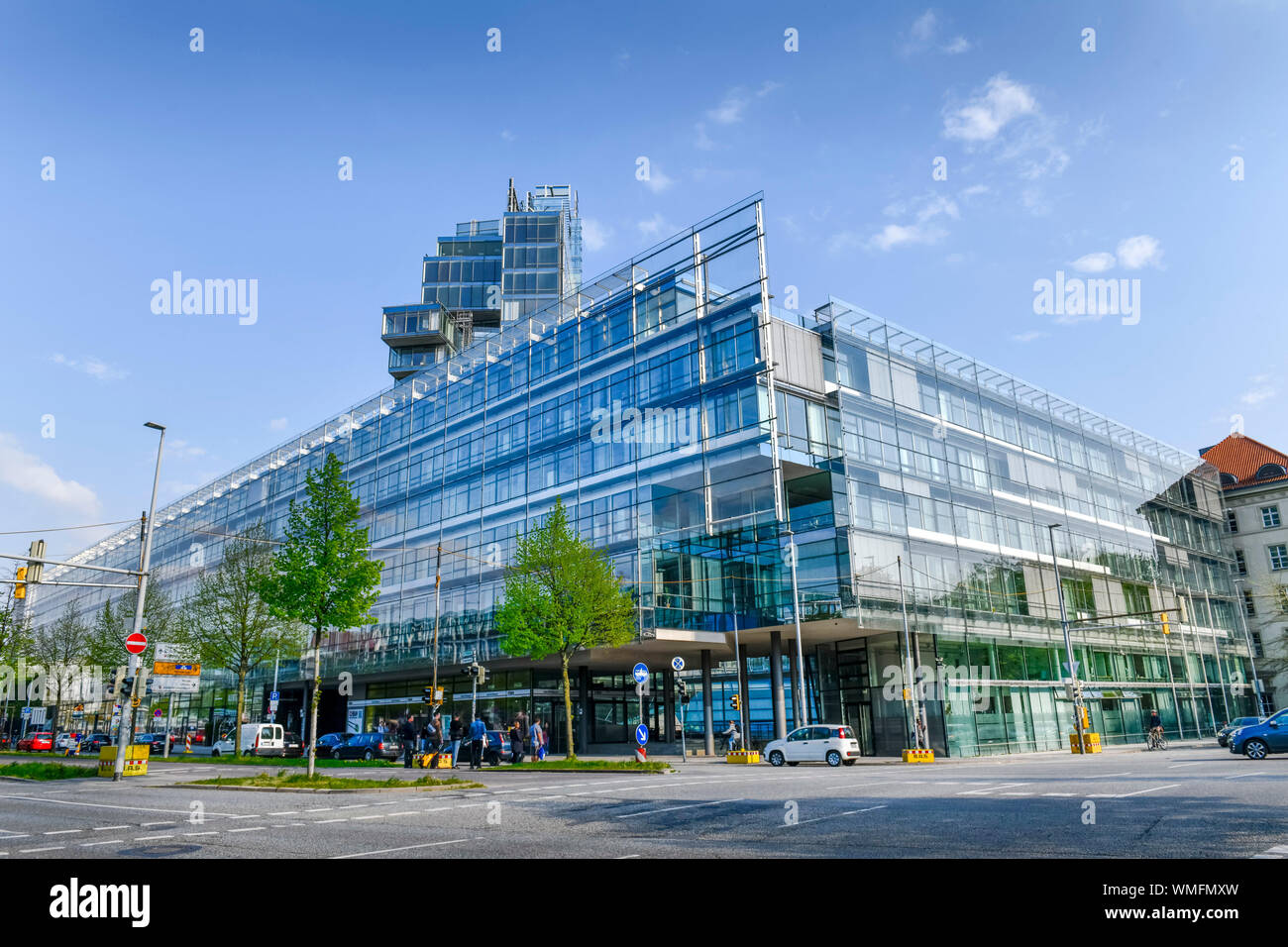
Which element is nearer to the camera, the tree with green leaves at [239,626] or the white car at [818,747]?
the white car at [818,747]

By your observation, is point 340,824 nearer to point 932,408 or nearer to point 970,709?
point 970,709

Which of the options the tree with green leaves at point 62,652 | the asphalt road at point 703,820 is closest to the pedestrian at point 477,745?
the asphalt road at point 703,820

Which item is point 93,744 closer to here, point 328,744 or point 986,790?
point 328,744

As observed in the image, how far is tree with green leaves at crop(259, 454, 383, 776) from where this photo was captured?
24312mm

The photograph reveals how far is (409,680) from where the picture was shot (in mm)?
53812

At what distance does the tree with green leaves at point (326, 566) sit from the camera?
2431 cm

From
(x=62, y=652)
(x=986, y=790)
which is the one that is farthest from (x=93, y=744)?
(x=986, y=790)

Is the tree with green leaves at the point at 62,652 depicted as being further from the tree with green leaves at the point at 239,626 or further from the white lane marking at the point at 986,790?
the white lane marking at the point at 986,790

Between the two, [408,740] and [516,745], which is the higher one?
[408,740]

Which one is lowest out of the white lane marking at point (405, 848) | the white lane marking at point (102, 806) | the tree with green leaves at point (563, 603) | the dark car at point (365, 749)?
the dark car at point (365, 749)

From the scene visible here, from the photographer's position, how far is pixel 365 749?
4438 cm

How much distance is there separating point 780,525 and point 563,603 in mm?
10726

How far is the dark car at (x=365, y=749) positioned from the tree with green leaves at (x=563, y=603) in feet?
52.7
